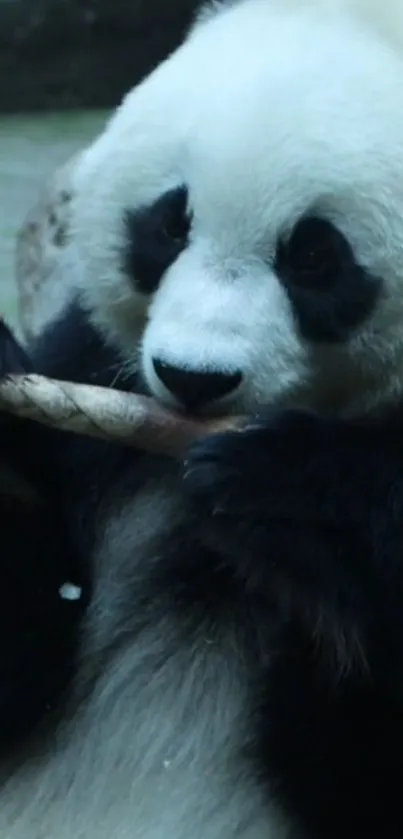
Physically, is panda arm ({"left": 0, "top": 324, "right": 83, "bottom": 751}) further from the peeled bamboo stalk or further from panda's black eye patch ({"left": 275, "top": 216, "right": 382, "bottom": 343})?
panda's black eye patch ({"left": 275, "top": 216, "right": 382, "bottom": 343})

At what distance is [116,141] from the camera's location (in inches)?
67.2

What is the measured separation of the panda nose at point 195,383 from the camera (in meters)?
1.48

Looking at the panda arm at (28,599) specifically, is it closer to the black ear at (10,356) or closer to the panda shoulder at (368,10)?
the black ear at (10,356)

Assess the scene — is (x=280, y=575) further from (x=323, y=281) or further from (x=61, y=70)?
(x=61, y=70)

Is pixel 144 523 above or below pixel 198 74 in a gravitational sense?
below

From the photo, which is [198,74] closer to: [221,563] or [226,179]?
[226,179]

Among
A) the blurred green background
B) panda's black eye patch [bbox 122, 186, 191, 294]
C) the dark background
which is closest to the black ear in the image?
panda's black eye patch [bbox 122, 186, 191, 294]

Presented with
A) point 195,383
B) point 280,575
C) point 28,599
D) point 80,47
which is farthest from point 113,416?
point 80,47

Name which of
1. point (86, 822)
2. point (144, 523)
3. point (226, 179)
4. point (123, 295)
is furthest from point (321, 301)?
point (86, 822)

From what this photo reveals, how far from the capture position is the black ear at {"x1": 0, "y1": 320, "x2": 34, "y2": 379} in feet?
5.59

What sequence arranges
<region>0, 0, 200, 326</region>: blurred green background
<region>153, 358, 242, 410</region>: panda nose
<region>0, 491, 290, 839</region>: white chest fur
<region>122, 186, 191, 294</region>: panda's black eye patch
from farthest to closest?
<region>0, 0, 200, 326</region>: blurred green background
<region>0, 491, 290, 839</region>: white chest fur
<region>122, 186, 191, 294</region>: panda's black eye patch
<region>153, 358, 242, 410</region>: panda nose

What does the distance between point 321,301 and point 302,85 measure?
0.67 ft

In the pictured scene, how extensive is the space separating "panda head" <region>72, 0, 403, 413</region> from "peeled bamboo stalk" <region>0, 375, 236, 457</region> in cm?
3

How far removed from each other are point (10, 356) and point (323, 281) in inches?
14.3
